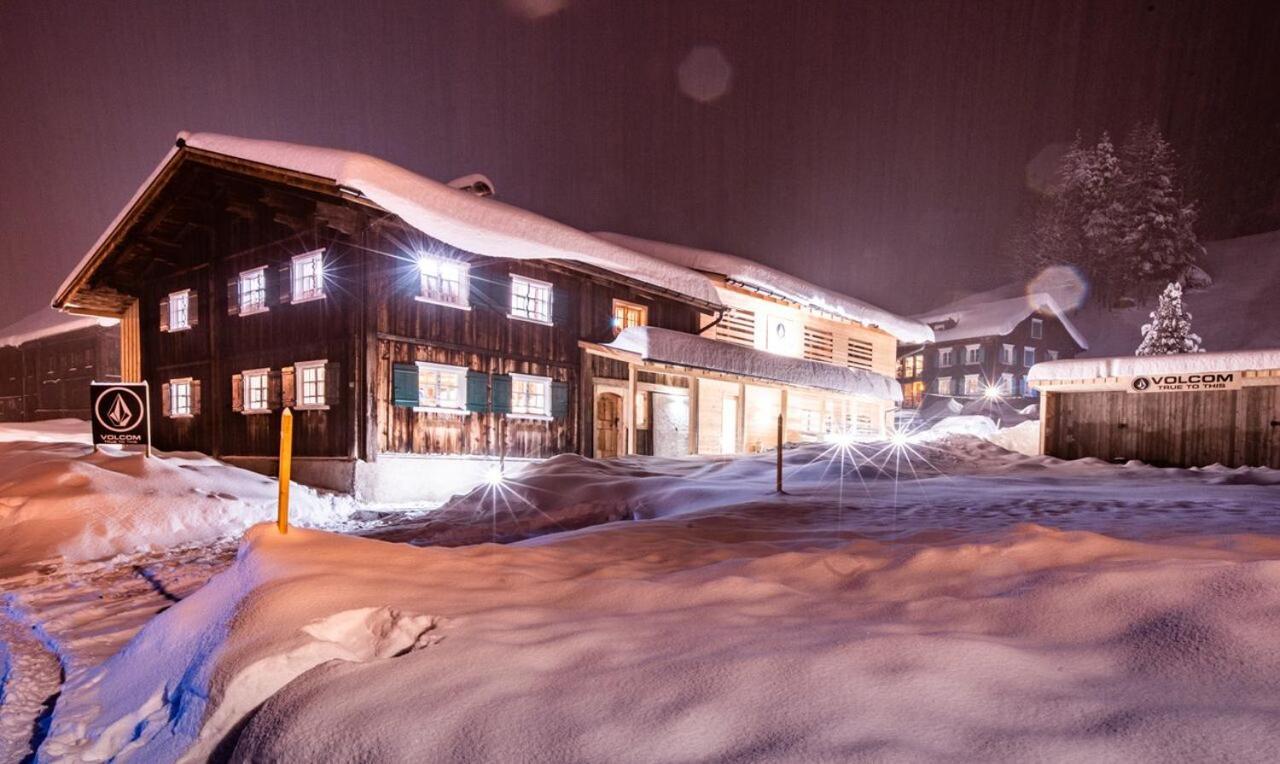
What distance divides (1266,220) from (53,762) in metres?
84.2

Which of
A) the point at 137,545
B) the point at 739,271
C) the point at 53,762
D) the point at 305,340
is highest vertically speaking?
the point at 739,271

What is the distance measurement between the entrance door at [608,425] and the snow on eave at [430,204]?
4.43 metres

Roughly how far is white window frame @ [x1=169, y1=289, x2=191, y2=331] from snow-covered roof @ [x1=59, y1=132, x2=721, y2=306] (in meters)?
2.07

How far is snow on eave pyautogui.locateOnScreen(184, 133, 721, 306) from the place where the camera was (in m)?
11.7

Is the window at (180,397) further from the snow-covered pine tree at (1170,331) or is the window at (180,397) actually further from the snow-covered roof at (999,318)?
the snow-covered pine tree at (1170,331)

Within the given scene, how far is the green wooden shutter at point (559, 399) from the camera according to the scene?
17172mm

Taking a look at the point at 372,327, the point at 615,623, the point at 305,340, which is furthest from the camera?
the point at 305,340

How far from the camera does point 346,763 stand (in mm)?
2074

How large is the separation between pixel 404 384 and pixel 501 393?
2581mm

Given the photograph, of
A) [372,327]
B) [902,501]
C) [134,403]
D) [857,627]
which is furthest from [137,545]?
[902,501]

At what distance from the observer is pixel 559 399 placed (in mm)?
17297

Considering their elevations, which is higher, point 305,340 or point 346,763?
point 305,340

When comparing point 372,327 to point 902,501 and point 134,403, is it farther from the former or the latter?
point 902,501

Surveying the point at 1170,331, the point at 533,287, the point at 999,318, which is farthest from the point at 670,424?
the point at 999,318
